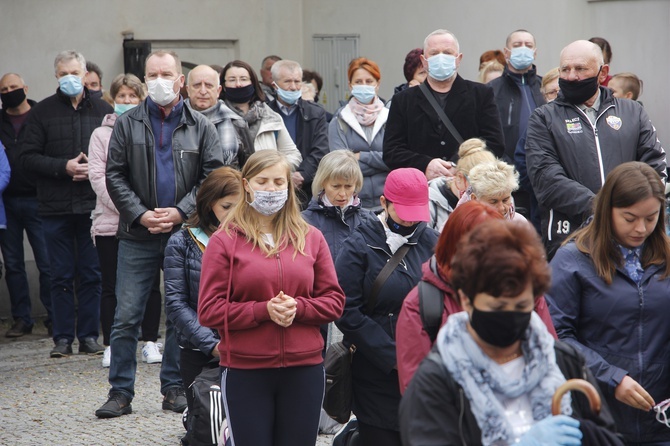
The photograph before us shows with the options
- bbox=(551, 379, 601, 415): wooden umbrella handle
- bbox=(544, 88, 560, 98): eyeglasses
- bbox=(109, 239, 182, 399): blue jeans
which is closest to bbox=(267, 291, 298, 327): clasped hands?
bbox=(551, 379, 601, 415): wooden umbrella handle

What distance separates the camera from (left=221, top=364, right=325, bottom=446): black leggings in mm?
5207

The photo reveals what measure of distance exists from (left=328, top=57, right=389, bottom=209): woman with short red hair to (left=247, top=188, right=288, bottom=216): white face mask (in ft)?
13.1

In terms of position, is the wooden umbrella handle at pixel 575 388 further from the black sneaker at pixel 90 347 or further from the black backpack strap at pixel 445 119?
the black sneaker at pixel 90 347

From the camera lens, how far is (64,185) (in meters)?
9.85

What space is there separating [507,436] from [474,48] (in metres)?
10.3

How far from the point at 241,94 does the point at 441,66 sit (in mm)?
1864

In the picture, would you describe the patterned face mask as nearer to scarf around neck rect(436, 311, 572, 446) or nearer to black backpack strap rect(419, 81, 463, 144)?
scarf around neck rect(436, 311, 572, 446)

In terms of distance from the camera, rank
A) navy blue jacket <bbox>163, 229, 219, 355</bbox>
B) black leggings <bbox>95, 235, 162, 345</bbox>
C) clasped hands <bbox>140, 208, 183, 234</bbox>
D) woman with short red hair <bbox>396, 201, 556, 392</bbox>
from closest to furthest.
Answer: woman with short red hair <bbox>396, 201, 556, 392</bbox> < navy blue jacket <bbox>163, 229, 219, 355</bbox> < clasped hands <bbox>140, 208, 183, 234</bbox> < black leggings <bbox>95, 235, 162, 345</bbox>

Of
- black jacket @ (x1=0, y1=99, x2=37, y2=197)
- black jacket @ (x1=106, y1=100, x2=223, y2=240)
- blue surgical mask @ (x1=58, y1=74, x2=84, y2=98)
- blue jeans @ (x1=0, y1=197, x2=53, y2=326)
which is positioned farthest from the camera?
blue jeans @ (x1=0, y1=197, x2=53, y2=326)

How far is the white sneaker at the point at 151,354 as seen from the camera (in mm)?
9578

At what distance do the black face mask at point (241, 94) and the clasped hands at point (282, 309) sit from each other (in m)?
4.53

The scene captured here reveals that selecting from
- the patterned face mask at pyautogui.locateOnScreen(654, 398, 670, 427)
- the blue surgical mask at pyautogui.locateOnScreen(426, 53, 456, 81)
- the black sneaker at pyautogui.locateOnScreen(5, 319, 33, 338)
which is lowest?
the black sneaker at pyautogui.locateOnScreen(5, 319, 33, 338)

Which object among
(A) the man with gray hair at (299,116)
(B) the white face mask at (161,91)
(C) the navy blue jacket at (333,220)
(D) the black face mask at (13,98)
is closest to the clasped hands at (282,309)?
(C) the navy blue jacket at (333,220)

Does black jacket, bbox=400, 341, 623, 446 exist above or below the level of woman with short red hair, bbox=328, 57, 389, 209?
below
